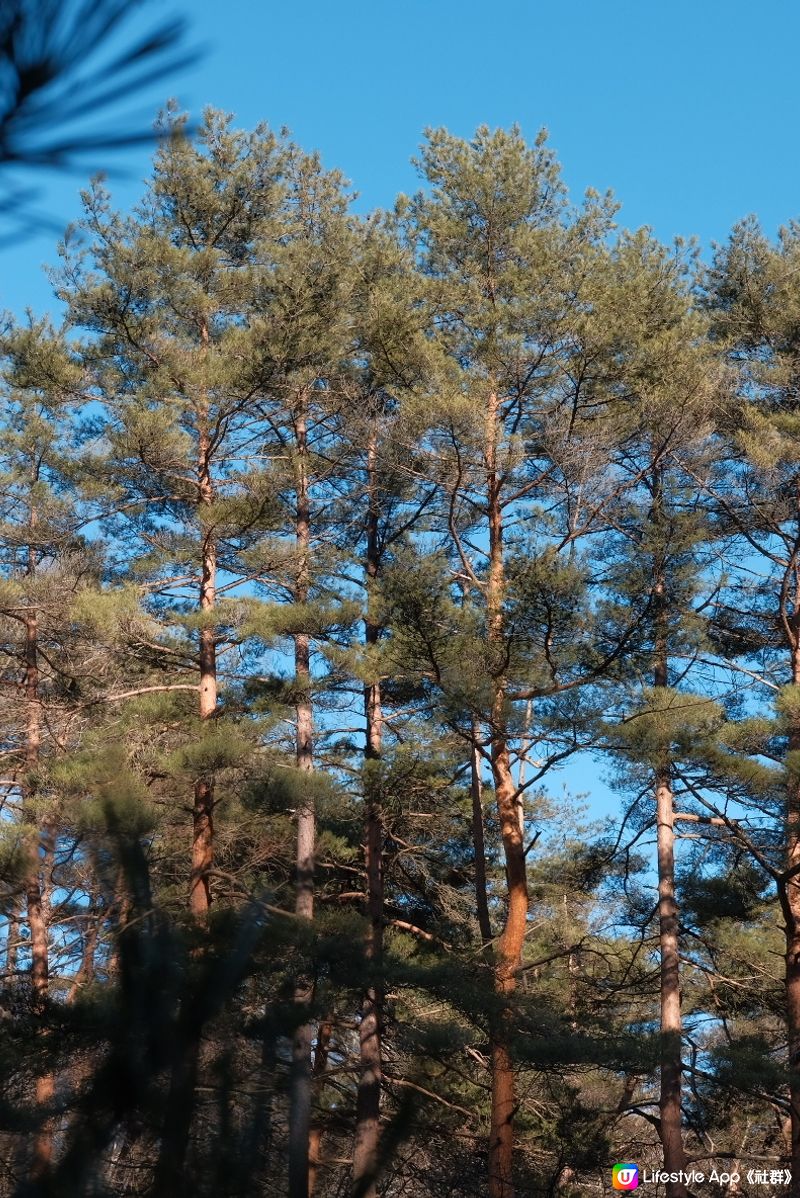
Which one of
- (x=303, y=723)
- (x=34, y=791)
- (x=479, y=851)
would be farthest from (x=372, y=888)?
(x=34, y=791)

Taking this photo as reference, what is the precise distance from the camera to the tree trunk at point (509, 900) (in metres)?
11.0

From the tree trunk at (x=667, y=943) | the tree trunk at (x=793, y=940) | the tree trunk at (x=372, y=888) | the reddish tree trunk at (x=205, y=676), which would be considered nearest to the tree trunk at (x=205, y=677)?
the reddish tree trunk at (x=205, y=676)

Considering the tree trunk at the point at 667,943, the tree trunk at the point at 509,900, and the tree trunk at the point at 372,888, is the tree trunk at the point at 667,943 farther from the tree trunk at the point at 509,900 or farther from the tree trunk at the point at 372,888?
the tree trunk at the point at 372,888

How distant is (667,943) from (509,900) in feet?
7.37

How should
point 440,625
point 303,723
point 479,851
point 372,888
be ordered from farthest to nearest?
point 303,723 < point 372,888 < point 479,851 < point 440,625

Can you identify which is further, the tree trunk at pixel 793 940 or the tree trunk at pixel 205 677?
the tree trunk at pixel 793 940

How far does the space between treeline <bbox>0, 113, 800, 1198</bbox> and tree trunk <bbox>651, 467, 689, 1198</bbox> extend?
0.05 meters

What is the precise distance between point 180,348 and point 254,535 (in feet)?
6.68

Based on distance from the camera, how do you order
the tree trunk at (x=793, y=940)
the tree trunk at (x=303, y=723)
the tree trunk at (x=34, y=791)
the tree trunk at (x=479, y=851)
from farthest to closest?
the tree trunk at (x=479, y=851) → the tree trunk at (x=303, y=723) → the tree trunk at (x=793, y=940) → the tree trunk at (x=34, y=791)

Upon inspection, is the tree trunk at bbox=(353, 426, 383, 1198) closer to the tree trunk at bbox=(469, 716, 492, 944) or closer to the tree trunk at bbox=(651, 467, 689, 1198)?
the tree trunk at bbox=(469, 716, 492, 944)

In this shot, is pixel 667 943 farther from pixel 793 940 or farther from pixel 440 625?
pixel 440 625

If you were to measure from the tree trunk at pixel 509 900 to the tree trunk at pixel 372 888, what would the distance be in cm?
101

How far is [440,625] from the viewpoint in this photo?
11.5m

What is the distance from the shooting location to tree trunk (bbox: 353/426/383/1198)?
11570mm
